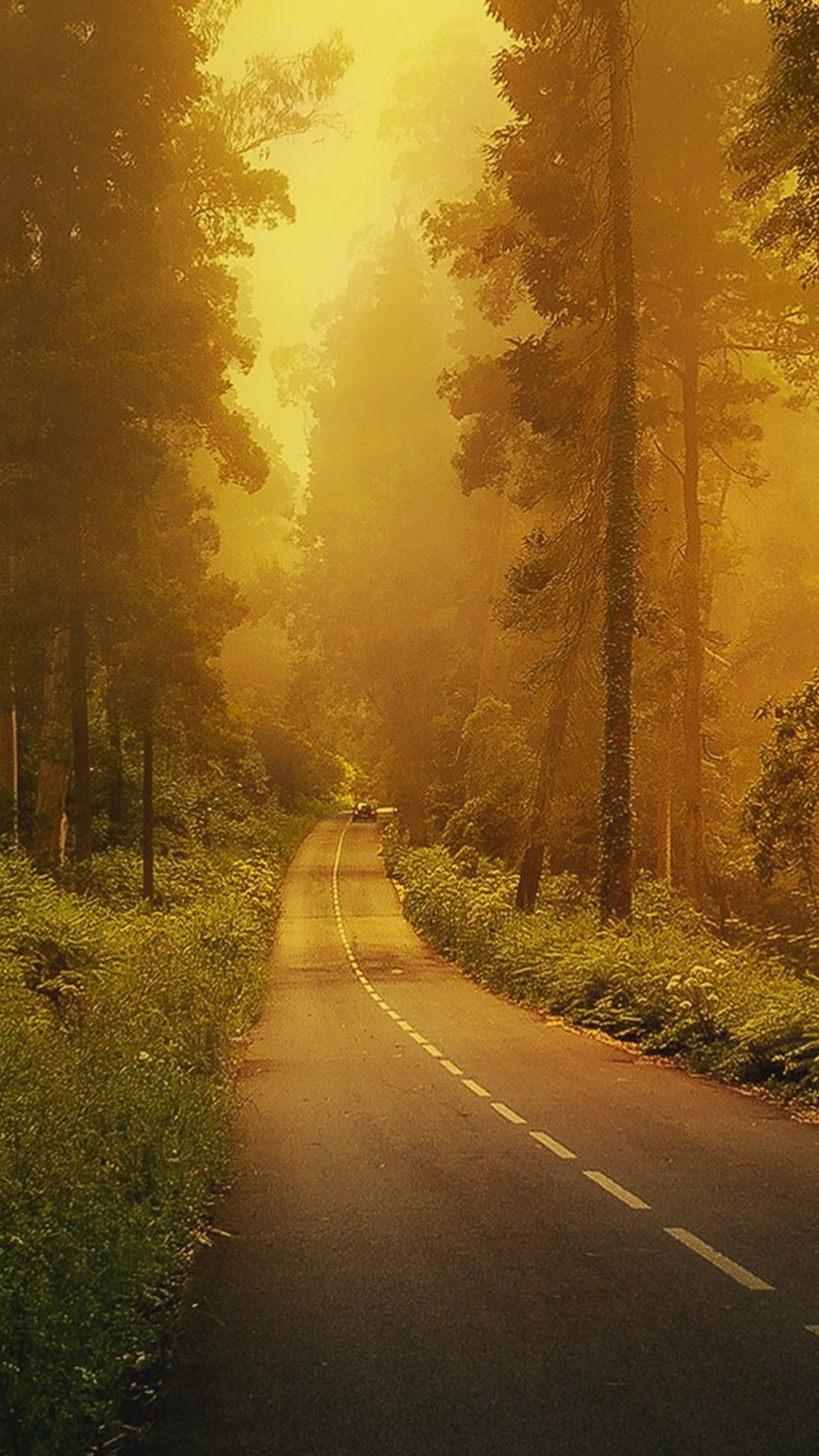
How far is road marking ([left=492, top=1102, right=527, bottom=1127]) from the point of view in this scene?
12.6m

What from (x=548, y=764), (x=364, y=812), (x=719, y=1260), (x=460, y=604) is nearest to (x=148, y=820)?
(x=548, y=764)

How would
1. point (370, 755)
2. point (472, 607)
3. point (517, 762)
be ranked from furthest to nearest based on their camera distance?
point (370, 755) < point (472, 607) < point (517, 762)

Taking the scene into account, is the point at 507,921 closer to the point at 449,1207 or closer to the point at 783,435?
the point at 449,1207

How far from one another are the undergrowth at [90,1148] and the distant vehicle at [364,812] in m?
71.3

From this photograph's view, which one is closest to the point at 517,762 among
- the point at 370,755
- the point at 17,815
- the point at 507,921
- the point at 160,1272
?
the point at 507,921

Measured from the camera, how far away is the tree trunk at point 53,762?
27.6 metres

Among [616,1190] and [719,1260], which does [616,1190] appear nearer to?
[616,1190]

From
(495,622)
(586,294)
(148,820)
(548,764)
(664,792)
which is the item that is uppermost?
(586,294)

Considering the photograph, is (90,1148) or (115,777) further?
(115,777)

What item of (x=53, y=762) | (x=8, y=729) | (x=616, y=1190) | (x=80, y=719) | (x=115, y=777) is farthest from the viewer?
(x=115, y=777)

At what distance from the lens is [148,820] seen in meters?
30.6

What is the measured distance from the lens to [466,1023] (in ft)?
70.8

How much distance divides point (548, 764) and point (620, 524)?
6101 mm

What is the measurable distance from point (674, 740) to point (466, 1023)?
20.3m
